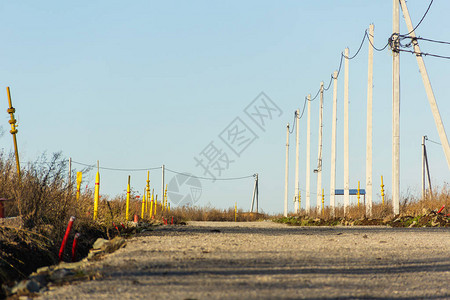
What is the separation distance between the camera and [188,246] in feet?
27.5

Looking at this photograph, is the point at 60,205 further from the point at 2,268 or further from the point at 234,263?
the point at 234,263

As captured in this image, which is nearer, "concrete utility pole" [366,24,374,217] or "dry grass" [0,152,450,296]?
"dry grass" [0,152,450,296]

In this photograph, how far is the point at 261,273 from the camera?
6.05m

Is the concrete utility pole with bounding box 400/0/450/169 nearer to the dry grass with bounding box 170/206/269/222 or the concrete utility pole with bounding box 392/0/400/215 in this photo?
the concrete utility pole with bounding box 392/0/400/215

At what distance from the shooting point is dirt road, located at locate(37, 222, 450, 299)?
203 inches

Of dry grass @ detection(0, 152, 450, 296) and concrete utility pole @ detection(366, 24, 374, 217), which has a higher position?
concrete utility pole @ detection(366, 24, 374, 217)

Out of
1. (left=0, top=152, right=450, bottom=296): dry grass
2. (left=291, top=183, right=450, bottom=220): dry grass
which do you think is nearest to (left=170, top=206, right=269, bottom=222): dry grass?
(left=291, top=183, right=450, bottom=220): dry grass

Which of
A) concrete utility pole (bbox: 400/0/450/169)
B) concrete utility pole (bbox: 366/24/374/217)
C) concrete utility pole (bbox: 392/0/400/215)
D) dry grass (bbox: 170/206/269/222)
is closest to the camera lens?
concrete utility pole (bbox: 400/0/450/169)

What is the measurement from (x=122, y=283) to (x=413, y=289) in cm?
303

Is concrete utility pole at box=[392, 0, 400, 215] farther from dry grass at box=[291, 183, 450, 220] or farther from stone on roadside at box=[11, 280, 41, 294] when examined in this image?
stone on roadside at box=[11, 280, 41, 294]

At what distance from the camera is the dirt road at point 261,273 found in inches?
203

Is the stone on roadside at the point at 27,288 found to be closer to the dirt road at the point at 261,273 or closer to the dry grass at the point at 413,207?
the dirt road at the point at 261,273

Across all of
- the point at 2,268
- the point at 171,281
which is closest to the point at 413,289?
the point at 171,281

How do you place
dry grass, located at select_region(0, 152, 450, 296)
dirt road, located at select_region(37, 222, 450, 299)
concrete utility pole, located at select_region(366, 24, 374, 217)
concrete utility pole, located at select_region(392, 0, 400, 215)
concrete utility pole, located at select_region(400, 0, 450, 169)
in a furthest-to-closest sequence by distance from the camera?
concrete utility pole, located at select_region(366, 24, 374, 217), concrete utility pole, located at select_region(392, 0, 400, 215), concrete utility pole, located at select_region(400, 0, 450, 169), dry grass, located at select_region(0, 152, 450, 296), dirt road, located at select_region(37, 222, 450, 299)
